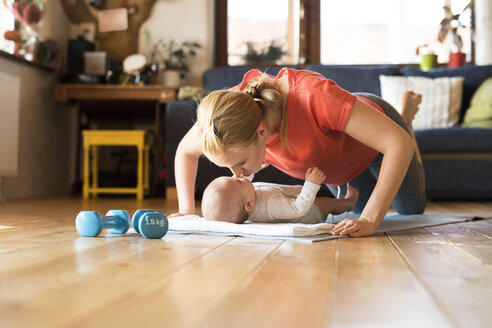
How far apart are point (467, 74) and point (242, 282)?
11.5 ft

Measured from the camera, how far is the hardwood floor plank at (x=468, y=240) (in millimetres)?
1128

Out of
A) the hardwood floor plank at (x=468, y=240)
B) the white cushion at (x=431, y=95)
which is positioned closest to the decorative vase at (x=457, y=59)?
the white cushion at (x=431, y=95)

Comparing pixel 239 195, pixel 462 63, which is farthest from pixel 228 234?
pixel 462 63

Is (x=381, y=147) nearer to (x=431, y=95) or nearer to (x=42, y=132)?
(x=431, y=95)

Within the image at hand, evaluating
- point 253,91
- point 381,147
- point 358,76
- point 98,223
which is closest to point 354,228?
point 381,147

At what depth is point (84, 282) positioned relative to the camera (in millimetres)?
829

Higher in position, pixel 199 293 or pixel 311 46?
pixel 311 46

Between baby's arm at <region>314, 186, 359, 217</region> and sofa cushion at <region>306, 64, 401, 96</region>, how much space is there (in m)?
1.96

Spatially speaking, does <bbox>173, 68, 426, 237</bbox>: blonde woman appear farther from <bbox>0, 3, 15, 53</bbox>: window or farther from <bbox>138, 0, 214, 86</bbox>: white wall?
<bbox>138, 0, 214, 86</bbox>: white wall

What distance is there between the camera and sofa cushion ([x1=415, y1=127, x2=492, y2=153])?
3.32m

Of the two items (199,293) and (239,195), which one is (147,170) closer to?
(239,195)

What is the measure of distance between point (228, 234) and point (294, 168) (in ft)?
1.21

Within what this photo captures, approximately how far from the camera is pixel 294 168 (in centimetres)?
171

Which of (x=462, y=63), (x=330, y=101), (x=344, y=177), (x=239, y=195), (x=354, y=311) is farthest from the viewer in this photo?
(x=462, y=63)
